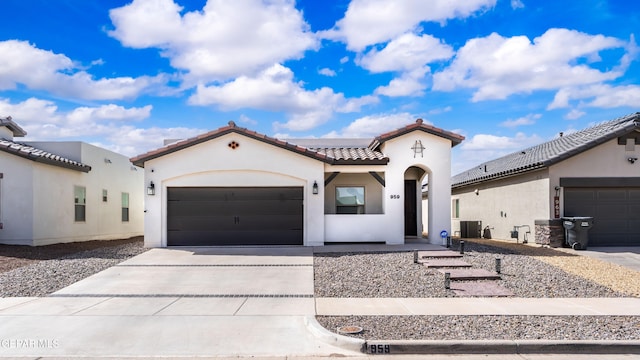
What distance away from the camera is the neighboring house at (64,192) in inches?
631

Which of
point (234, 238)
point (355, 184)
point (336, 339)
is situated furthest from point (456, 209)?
point (336, 339)

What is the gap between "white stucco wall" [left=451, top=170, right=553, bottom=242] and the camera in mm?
17478

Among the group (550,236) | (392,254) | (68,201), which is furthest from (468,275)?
(68,201)

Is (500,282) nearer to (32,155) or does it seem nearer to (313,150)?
(313,150)

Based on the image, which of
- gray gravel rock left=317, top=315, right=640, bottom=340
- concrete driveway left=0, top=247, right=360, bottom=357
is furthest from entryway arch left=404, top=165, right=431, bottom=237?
gray gravel rock left=317, top=315, right=640, bottom=340

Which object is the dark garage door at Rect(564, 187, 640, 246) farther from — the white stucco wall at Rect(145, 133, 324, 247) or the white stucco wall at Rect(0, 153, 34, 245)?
the white stucco wall at Rect(0, 153, 34, 245)

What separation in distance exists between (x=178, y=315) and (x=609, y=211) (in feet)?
51.7

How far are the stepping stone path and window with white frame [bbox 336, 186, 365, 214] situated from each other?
450 centimetres

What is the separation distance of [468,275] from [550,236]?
720 cm

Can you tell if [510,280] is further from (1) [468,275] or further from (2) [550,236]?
(2) [550,236]

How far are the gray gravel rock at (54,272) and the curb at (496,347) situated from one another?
7.24 m

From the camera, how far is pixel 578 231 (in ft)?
52.4

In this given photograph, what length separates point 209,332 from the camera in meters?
7.06

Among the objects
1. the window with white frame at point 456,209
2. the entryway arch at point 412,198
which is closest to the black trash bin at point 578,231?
the entryway arch at point 412,198
